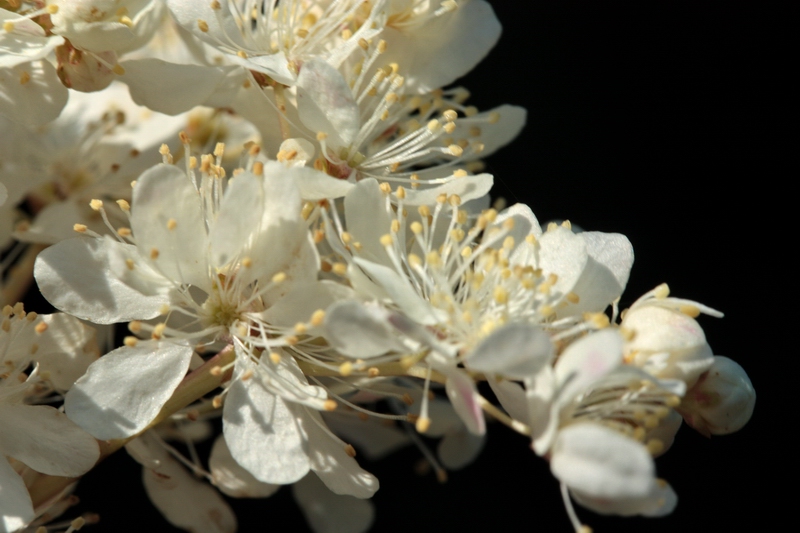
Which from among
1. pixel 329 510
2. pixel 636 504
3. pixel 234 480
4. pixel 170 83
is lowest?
pixel 329 510

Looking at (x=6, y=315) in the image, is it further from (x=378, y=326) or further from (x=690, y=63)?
(x=690, y=63)

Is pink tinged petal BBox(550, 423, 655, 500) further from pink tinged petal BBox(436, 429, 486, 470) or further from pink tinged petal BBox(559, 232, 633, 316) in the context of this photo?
pink tinged petal BBox(436, 429, 486, 470)

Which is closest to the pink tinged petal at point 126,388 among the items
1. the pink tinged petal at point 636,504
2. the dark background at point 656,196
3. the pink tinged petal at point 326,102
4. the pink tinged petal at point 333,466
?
the pink tinged petal at point 333,466

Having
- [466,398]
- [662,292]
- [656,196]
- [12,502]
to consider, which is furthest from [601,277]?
[656,196]

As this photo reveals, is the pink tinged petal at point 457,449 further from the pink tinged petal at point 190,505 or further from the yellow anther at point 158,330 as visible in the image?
the yellow anther at point 158,330

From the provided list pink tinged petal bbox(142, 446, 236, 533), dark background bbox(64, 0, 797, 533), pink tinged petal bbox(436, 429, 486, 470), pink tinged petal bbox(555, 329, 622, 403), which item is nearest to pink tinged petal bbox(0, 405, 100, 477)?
pink tinged petal bbox(142, 446, 236, 533)

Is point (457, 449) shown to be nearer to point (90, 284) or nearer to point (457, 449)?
point (457, 449)

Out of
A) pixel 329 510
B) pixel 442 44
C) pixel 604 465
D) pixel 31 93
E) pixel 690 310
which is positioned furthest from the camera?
pixel 329 510
